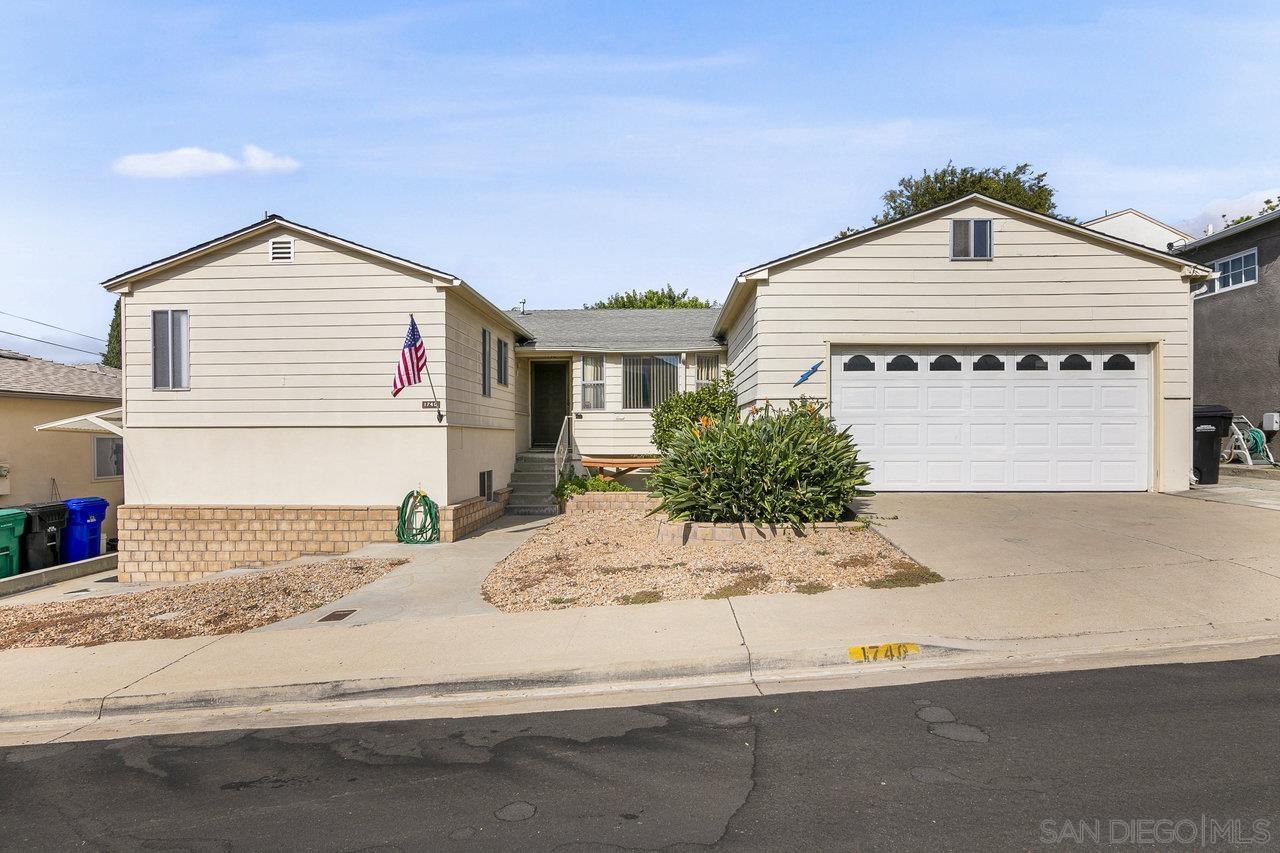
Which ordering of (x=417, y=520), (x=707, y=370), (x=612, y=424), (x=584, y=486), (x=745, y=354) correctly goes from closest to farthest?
(x=417, y=520) → (x=584, y=486) → (x=745, y=354) → (x=612, y=424) → (x=707, y=370)

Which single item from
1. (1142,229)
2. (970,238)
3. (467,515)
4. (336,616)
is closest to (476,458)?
(467,515)

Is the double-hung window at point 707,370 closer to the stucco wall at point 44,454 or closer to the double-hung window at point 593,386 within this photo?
the double-hung window at point 593,386

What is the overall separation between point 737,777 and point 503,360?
1418 centimetres

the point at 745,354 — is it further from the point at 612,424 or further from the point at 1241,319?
the point at 1241,319

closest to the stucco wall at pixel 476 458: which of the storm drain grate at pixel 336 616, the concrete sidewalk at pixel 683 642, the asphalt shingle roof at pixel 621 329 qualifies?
the asphalt shingle roof at pixel 621 329

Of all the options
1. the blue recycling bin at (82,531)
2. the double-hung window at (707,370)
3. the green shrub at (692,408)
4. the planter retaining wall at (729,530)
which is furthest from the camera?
the double-hung window at (707,370)

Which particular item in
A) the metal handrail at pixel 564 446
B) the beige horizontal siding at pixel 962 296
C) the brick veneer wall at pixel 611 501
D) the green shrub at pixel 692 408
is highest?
the beige horizontal siding at pixel 962 296

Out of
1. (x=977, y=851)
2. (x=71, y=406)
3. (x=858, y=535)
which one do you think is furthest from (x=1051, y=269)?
(x=71, y=406)

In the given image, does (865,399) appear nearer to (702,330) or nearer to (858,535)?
(858,535)

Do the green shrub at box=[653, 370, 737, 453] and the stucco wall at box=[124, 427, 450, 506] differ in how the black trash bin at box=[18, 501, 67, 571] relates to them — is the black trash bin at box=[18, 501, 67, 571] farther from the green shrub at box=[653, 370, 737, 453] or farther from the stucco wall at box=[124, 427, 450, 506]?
the green shrub at box=[653, 370, 737, 453]

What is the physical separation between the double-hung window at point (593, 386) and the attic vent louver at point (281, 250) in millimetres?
7092

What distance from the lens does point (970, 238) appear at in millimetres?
13031

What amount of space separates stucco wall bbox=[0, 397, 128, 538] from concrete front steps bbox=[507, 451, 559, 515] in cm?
935

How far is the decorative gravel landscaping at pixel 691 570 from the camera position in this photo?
7.74 metres
